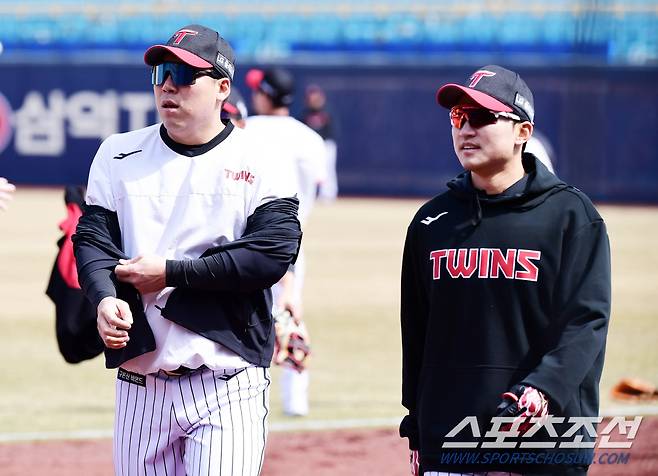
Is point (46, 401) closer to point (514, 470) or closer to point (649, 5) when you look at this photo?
point (514, 470)

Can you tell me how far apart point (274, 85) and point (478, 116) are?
13.9 feet

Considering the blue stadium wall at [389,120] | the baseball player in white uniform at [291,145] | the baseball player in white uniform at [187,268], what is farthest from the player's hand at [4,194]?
the blue stadium wall at [389,120]

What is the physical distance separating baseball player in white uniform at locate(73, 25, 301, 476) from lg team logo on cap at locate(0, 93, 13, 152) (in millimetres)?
25849

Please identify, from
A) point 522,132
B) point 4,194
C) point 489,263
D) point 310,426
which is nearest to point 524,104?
point 522,132

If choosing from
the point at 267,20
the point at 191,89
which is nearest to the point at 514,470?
the point at 191,89

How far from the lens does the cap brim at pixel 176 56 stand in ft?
12.6

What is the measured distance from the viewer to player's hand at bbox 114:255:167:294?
377 cm

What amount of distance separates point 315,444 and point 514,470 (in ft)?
12.3

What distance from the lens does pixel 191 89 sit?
154 inches

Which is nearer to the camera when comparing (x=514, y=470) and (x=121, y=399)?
(x=514, y=470)

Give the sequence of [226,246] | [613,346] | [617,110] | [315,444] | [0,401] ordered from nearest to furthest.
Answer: [226,246] → [315,444] → [0,401] → [613,346] → [617,110]

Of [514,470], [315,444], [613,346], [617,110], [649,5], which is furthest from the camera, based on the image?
[649,5]

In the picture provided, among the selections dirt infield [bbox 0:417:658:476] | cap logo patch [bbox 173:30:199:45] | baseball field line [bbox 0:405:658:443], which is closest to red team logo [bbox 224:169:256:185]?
cap logo patch [bbox 173:30:199:45]

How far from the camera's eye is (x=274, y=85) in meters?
7.70
